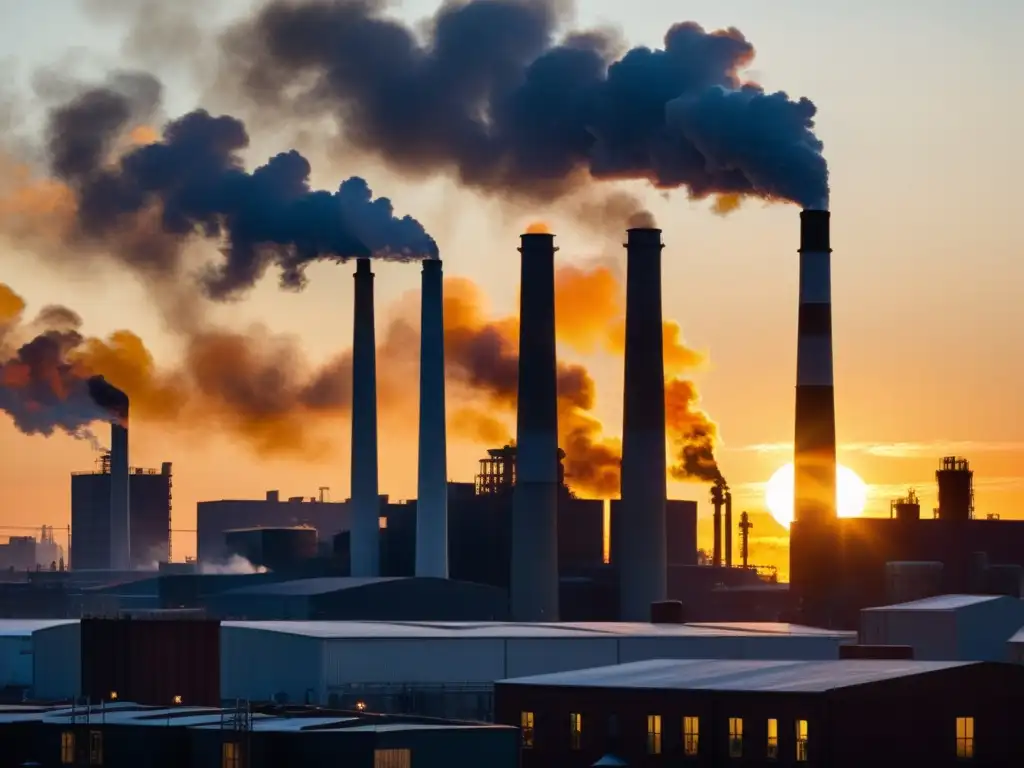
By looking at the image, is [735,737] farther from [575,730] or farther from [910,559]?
[910,559]

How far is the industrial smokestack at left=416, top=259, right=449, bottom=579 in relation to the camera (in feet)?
319

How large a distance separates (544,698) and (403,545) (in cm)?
5172

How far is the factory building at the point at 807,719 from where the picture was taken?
4928 centimetres

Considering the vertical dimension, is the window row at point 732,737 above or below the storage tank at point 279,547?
below

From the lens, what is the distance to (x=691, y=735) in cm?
5134

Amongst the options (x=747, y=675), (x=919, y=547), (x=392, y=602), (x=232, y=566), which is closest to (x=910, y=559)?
(x=919, y=547)

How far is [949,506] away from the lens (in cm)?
10169

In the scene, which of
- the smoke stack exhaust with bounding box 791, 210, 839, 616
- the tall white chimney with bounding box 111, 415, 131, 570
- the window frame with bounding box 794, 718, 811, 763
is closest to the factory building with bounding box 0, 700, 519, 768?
the window frame with bounding box 794, 718, 811, 763

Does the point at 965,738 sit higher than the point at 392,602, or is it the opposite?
the point at 392,602

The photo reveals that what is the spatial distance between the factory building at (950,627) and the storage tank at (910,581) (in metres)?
13.7

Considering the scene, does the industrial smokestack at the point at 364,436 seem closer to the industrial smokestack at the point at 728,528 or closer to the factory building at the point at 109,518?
the industrial smokestack at the point at 728,528

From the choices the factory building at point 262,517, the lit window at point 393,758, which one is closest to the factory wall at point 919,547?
the lit window at point 393,758

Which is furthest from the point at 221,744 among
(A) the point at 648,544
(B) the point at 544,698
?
(A) the point at 648,544

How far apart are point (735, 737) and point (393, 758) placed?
26.7ft
